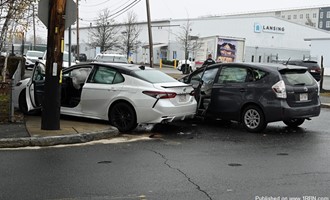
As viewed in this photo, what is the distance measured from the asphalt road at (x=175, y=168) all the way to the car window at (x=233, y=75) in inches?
54.6

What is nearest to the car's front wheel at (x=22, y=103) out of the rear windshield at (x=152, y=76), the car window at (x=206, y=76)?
the rear windshield at (x=152, y=76)

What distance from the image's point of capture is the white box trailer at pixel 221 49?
Answer: 37.1 metres

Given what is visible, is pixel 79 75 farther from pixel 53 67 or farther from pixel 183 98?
pixel 183 98

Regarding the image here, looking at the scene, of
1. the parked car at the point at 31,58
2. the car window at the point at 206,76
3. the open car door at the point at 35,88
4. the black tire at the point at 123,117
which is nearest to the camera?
the black tire at the point at 123,117

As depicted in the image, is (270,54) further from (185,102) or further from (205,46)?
(185,102)

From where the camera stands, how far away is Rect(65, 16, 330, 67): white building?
64.2m

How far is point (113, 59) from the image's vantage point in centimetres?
2584

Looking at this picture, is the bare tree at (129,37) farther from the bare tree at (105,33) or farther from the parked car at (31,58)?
the parked car at (31,58)

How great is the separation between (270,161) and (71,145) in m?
3.65

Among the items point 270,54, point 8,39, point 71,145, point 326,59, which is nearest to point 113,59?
point 8,39

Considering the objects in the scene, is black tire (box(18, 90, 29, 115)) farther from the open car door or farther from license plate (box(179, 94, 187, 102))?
license plate (box(179, 94, 187, 102))

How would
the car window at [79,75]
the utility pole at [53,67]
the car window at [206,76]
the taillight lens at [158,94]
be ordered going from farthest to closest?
1. the car window at [206,76]
2. the car window at [79,75]
3. the taillight lens at [158,94]
4. the utility pole at [53,67]

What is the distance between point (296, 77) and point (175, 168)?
4620mm

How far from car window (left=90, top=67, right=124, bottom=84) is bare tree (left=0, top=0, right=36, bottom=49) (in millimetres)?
5823
